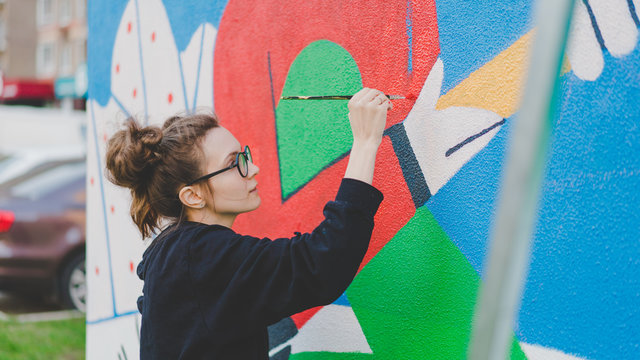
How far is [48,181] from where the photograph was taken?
612 cm

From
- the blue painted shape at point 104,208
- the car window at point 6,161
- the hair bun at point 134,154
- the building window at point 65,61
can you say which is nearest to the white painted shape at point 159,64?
the blue painted shape at point 104,208

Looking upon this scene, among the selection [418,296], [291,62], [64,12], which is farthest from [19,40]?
[418,296]

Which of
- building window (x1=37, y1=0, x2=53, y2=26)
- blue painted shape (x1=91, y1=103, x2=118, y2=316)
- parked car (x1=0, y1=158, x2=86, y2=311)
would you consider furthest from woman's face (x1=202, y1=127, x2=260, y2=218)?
building window (x1=37, y1=0, x2=53, y2=26)

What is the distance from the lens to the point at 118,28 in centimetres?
358

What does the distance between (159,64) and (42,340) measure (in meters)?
3.09

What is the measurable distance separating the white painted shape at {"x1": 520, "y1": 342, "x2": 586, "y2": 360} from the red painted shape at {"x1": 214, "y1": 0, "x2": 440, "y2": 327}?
0.53 m

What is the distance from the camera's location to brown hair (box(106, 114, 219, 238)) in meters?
1.85

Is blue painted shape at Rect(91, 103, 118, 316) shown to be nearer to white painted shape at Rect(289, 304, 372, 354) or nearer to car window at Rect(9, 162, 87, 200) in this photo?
white painted shape at Rect(289, 304, 372, 354)

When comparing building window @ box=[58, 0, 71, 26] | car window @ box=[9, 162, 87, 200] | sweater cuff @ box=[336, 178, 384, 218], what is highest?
building window @ box=[58, 0, 71, 26]

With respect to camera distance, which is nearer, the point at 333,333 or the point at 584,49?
the point at 584,49

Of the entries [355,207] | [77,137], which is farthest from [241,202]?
Result: [77,137]

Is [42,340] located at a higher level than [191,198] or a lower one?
lower

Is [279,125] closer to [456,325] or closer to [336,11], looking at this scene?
[336,11]

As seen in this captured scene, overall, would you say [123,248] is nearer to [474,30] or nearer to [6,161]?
[474,30]
